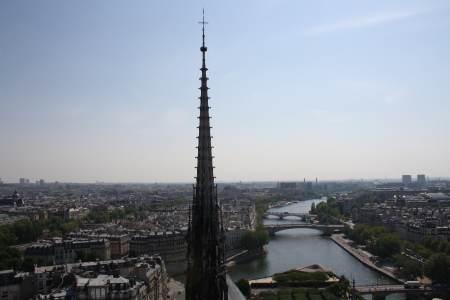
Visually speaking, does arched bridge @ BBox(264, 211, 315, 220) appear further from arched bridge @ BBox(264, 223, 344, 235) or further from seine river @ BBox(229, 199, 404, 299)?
seine river @ BBox(229, 199, 404, 299)

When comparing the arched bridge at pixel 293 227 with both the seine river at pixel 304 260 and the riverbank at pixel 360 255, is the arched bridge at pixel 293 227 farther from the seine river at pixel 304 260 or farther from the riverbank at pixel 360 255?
the riverbank at pixel 360 255

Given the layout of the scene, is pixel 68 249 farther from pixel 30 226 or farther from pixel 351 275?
pixel 351 275

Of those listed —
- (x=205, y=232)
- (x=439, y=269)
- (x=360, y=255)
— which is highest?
(x=205, y=232)

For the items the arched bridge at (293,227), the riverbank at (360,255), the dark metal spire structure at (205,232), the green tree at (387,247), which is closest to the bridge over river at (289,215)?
the arched bridge at (293,227)

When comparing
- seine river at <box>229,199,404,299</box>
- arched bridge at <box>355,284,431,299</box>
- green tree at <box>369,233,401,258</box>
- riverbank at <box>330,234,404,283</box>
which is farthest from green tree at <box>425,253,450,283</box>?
green tree at <box>369,233,401,258</box>

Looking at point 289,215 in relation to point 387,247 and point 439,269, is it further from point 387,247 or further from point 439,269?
point 439,269

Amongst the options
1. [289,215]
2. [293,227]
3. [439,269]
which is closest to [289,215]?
[289,215]
